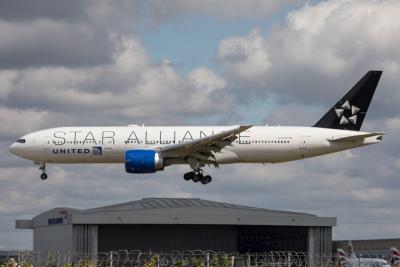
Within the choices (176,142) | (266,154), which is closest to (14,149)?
(176,142)

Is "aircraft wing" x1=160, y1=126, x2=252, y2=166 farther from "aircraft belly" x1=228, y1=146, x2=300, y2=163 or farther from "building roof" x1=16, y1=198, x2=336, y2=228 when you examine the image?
"building roof" x1=16, y1=198, x2=336, y2=228

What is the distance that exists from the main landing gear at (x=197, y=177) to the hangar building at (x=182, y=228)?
95.3 feet

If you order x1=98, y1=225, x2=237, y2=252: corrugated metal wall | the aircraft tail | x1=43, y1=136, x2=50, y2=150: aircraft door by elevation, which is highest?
the aircraft tail

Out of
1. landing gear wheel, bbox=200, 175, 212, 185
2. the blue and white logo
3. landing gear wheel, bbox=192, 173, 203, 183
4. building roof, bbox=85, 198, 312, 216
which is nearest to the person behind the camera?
the blue and white logo

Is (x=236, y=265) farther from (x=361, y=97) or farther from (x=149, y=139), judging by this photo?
(x=361, y=97)

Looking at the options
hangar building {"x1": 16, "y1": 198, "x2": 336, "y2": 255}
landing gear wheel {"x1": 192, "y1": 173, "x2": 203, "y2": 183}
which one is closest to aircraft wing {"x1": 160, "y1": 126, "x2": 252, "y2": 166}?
landing gear wheel {"x1": 192, "y1": 173, "x2": 203, "y2": 183}

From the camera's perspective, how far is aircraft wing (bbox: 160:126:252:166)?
218 feet

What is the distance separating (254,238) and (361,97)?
42602 mm

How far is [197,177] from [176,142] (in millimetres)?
2985

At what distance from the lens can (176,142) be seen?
229 ft

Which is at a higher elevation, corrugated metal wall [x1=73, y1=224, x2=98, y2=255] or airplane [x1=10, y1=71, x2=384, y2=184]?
airplane [x1=10, y1=71, x2=384, y2=184]

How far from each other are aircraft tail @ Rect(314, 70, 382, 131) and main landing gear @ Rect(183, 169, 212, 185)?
28.3ft

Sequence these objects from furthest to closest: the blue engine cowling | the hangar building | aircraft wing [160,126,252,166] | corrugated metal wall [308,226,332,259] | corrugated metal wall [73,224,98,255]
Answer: corrugated metal wall [308,226,332,259] < the hangar building < corrugated metal wall [73,224,98,255] < the blue engine cowling < aircraft wing [160,126,252,166]

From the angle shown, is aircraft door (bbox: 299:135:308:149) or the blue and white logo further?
the blue and white logo
